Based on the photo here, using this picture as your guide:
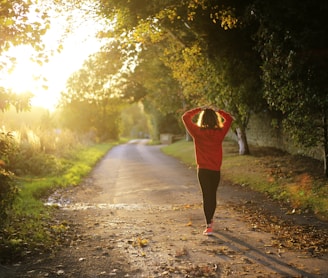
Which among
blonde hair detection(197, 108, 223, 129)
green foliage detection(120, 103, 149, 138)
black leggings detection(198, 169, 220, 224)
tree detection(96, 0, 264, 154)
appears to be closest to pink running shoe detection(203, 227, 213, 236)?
black leggings detection(198, 169, 220, 224)

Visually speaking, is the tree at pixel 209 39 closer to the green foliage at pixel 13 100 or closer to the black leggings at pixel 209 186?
the black leggings at pixel 209 186

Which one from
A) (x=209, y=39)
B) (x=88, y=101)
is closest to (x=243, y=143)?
(x=209, y=39)

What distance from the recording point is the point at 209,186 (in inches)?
301

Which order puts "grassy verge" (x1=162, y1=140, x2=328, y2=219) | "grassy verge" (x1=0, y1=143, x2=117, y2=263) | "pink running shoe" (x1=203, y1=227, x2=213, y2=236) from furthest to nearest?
"grassy verge" (x1=162, y1=140, x2=328, y2=219)
"pink running shoe" (x1=203, y1=227, x2=213, y2=236)
"grassy verge" (x1=0, y1=143, x2=117, y2=263)

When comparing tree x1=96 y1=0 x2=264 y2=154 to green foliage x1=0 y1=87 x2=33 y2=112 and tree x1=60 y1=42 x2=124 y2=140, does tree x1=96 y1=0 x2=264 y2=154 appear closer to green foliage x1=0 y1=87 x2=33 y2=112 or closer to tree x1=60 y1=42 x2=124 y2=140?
green foliage x1=0 y1=87 x2=33 y2=112

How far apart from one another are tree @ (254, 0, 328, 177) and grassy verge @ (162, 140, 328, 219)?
3.94 feet

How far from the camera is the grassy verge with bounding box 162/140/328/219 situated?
10.3m

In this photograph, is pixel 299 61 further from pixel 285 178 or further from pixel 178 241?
pixel 178 241

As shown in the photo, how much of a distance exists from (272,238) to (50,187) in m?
8.50

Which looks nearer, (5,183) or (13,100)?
(13,100)

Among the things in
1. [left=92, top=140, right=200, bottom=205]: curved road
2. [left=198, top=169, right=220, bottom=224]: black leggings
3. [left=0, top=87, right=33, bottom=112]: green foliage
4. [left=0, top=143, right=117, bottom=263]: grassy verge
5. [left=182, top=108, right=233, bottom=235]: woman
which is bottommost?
[left=92, top=140, right=200, bottom=205]: curved road

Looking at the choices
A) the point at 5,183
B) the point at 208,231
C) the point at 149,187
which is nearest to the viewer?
the point at 5,183

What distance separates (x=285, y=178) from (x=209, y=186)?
22.5ft

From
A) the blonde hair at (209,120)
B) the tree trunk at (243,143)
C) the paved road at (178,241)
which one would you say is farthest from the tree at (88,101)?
the blonde hair at (209,120)
